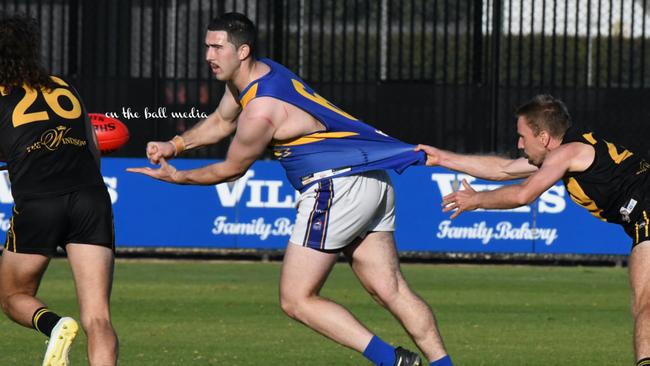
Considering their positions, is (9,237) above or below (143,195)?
above

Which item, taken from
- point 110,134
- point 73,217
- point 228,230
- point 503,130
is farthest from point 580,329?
point 503,130

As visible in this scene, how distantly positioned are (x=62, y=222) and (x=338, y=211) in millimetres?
1635

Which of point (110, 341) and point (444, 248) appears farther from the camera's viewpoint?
point (444, 248)

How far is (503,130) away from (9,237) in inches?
524

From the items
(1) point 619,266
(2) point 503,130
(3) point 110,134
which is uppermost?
(3) point 110,134

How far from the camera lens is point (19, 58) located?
7.48m

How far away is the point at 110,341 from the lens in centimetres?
743

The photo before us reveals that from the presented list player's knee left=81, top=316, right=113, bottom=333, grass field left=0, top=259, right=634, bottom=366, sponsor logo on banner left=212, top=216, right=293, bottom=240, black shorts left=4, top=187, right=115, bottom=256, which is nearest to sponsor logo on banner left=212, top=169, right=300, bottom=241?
sponsor logo on banner left=212, top=216, right=293, bottom=240

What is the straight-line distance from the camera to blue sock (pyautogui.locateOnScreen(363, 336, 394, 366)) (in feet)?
26.4

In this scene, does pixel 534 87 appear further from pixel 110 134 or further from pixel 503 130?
pixel 110 134

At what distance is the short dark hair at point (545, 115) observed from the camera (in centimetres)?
809

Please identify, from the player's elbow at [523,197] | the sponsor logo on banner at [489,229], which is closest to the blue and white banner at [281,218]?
the sponsor logo on banner at [489,229]

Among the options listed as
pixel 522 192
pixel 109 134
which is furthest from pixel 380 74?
pixel 522 192

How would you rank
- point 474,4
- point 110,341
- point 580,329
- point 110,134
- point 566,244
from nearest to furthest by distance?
point 110,341
point 110,134
point 580,329
point 566,244
point 474,4
